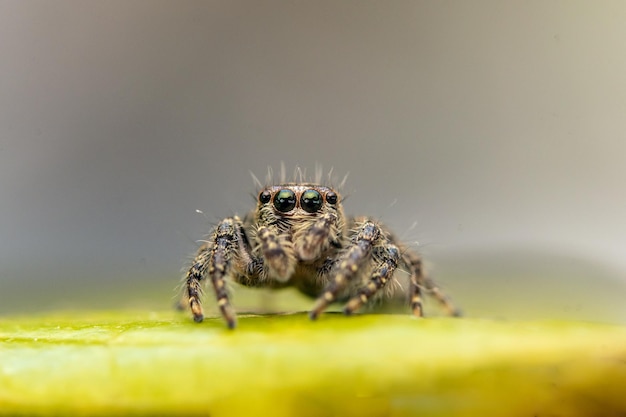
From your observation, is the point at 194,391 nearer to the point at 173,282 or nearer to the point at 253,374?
the point at 253,374

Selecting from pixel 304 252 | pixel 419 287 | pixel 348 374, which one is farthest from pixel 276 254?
pixel 348 374

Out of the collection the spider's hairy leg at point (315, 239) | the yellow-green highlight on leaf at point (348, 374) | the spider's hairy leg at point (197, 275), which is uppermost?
the spider's hairy leg at point (315, 239)

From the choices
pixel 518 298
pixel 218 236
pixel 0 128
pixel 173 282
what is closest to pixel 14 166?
pixel 0 128

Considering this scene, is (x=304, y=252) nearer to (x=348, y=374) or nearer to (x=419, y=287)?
(x=419, y=287)

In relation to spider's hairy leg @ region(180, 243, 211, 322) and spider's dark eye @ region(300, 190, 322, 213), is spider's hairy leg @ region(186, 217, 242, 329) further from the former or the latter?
spider's dark eye @ region(300, 190, 322, 213)

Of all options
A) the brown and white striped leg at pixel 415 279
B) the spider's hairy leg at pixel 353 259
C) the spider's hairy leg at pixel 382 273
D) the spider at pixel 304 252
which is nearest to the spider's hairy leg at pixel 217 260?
the spider at pixel 304 252

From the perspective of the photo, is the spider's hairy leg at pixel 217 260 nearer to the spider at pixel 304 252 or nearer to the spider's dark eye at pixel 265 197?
the spider at pixel 304 252

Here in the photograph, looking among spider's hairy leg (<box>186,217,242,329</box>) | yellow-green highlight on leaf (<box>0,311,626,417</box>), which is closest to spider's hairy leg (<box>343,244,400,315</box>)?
spider's hairy leg (<box>186,217,242,329</box>)
